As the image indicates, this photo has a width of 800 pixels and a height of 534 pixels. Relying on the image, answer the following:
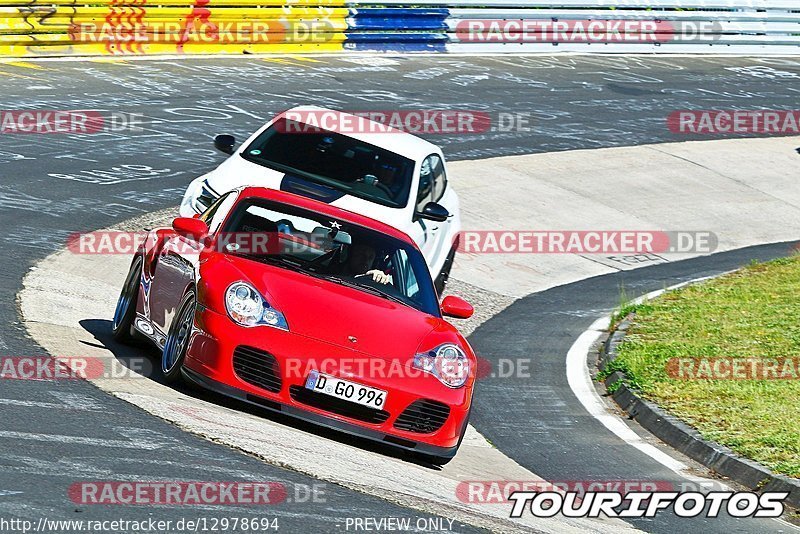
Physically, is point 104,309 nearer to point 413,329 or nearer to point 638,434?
point 413,329

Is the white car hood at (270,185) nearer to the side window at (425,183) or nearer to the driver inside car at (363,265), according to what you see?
the side window at (425,183)

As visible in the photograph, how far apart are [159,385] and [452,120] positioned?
49.1 ft

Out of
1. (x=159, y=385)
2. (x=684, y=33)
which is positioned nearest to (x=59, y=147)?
(x=159, y=385)

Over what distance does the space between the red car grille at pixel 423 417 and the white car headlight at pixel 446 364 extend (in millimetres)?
195

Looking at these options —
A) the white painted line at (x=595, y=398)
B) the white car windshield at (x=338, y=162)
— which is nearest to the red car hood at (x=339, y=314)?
the white painted line at (x=595, y=398)

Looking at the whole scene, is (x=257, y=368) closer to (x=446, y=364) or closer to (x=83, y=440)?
(x=446, y=364)

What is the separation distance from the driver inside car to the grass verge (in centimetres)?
284

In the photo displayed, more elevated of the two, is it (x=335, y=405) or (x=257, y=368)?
(x=257, y=368)

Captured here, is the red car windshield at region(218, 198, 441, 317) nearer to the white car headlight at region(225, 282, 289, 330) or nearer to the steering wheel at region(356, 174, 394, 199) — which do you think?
the white car headlight at region(225, 282, 289, 330)

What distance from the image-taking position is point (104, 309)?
11438mm

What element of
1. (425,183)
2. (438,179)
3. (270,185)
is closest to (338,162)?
(270,185)

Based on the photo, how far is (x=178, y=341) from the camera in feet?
28.8

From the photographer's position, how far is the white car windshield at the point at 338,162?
1297cm

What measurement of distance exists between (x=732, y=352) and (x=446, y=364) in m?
4.89
